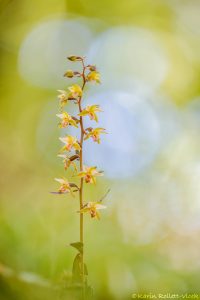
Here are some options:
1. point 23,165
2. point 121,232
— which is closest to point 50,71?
point 23,165

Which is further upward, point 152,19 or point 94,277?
point 152,19

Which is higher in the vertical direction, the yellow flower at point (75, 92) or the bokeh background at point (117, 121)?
the bokeh background at point (117, 121)

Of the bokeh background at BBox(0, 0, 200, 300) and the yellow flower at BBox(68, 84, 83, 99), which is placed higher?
the bokeh background at BBox(0, 0, 200, 300)

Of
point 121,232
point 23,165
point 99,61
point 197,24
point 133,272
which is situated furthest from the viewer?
point 99,61

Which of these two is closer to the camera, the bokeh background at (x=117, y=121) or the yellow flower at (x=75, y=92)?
the yellow flower at (x=75, y=92)

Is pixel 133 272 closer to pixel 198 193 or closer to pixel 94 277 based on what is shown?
pixel 94 277

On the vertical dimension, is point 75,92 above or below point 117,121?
below

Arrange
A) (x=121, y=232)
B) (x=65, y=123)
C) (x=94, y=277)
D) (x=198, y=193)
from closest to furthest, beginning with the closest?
(x=65, y=123), (x=94, y=277), (x=121, y=232), (x=198, y=193)

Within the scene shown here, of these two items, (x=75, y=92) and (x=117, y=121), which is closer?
(x=75, y=92)
